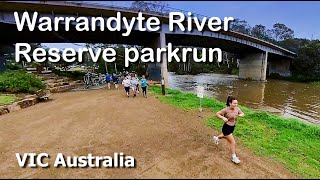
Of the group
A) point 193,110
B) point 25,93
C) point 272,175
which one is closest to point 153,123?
point 193,110

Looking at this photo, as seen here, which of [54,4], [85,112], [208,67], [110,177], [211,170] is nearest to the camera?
[110,177]

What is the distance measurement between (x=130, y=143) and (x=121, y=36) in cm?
2774

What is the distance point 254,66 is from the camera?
51.2 m

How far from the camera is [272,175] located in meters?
5.80

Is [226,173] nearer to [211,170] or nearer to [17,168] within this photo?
[211,170]

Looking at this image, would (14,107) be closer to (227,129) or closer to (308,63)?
(227,129)

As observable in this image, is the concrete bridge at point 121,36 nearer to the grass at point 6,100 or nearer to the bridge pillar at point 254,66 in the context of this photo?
the bridge pillar at point 254,66

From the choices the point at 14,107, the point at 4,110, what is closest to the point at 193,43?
the point at 14,107

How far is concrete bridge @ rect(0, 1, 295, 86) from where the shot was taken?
73.9 feet

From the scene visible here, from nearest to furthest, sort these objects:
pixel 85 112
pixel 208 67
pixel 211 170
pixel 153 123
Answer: pixel 211 170, pixel 153 123, pixel 85 112, pixel 208 67

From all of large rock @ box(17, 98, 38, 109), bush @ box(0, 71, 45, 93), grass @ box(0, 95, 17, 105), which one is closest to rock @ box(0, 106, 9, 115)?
grass @ box(0, 95, 17, 105)

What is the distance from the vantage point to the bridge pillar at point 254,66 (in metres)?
48.7

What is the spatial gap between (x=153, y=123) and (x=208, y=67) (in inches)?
2670

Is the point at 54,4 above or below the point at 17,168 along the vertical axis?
above
